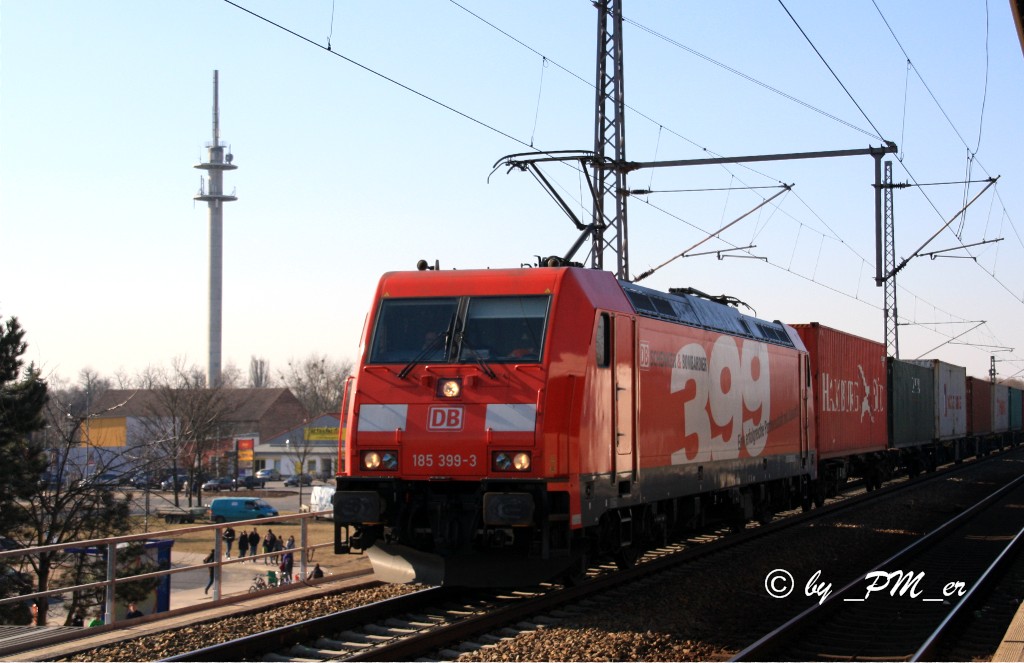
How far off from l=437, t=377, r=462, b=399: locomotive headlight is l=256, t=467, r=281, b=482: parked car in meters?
71.5

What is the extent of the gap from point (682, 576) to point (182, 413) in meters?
44.9

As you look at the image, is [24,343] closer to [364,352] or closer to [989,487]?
[364,352]

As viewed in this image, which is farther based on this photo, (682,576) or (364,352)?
(682,576)

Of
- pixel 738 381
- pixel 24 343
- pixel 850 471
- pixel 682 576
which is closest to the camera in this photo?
pixel 682 576

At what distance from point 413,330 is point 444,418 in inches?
48.0

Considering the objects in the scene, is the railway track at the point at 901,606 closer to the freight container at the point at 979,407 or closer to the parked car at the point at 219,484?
the freight container at the point at 979,407

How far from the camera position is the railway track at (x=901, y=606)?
9.87 metres

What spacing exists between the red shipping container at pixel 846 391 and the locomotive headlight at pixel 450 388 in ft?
42.1

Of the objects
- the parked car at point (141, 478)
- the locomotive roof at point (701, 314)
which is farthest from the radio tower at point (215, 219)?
the locomotive roof at point (701, 314)

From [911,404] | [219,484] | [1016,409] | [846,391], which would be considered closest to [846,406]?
[846,391]

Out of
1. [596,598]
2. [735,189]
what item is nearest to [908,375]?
[735,189]

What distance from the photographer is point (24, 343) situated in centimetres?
3130

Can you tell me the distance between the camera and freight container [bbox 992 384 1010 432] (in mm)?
55625

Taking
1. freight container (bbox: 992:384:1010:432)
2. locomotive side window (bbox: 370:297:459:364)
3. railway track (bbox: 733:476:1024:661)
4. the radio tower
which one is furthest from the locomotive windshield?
the radio tower
